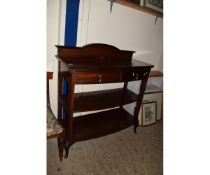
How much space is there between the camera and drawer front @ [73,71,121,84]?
5.43 ft

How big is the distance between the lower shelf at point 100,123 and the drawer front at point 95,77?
2.27 feet

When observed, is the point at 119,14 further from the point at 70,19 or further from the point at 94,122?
the point at 94,122

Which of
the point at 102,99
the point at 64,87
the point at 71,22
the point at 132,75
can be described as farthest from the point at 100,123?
the point at 71,22

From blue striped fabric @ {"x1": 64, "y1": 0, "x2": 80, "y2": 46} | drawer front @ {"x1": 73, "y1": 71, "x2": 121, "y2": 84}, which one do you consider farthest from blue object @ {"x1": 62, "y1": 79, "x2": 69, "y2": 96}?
drawer front @ {"x1": 73, "y1": 71, "x2": 121, "y2": 84}

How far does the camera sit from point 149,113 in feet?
9.37

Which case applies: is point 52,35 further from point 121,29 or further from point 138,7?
point 138,7

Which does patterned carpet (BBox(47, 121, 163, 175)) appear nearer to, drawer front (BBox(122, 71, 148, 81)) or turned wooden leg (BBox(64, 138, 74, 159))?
turned wooden leg (BBox(64, 138, 74, 159))

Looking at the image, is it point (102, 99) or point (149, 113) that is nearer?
point (102, 99)

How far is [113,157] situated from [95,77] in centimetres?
101
